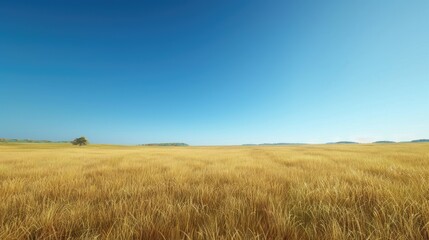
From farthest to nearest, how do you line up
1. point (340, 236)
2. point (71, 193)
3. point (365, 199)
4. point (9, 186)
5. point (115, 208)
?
point (9, 186)
point (71, 193)
point (365, 199)
point (115, 208)
point (340, 236)

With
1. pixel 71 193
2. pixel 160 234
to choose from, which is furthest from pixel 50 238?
pixel 71 193

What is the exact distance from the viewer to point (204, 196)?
272 centimetres

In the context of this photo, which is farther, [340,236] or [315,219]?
[315,219]

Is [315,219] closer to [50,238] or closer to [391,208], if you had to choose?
[391,208]

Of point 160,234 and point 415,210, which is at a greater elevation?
point 415,210

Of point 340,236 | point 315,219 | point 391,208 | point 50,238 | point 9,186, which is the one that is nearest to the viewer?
point 340,236

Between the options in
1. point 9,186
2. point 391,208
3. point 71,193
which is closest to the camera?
point 391,208

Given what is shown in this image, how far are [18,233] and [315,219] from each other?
8.35 ft

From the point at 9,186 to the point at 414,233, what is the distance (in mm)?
5454

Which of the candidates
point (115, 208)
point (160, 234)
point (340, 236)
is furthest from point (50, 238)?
point (340, 236)

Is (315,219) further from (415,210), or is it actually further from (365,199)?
(365,199)

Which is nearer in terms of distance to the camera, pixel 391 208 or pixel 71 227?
pixel 71 227

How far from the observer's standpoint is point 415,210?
1.87 metres

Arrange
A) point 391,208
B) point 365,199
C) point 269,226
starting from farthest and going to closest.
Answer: point 365,199 < point 391,208 < point 269,226
